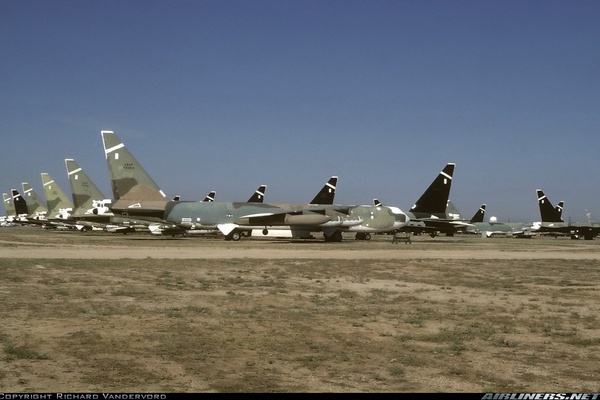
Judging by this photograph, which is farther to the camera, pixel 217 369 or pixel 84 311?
pixel 84 311

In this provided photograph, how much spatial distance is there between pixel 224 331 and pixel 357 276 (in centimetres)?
1243

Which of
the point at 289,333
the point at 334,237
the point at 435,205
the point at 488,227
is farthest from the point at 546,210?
the point at 289,333

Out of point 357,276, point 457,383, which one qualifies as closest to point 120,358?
point 457,383

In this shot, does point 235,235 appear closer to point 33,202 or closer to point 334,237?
point 334,237

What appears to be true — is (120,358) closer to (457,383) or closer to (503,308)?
(457,383)

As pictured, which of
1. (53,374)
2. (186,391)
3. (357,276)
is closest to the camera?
(186,391)

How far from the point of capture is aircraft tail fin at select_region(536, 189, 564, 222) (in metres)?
85.0

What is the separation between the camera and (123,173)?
53156 millimetres

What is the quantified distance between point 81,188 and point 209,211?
24.7 metres

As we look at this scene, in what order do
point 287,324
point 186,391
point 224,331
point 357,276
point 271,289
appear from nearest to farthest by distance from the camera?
point 186,391 → point 224,331 → point 287,324 → point 271,289 → point 357,276

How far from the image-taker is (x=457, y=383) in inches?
328

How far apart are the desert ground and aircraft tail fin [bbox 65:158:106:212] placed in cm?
5017

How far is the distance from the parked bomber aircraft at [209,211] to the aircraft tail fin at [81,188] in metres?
19.2

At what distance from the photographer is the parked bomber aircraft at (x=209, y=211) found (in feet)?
174
